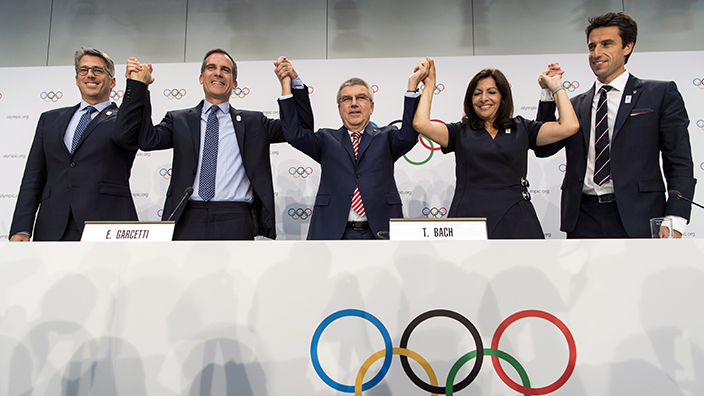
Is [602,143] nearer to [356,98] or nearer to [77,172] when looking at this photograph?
[356,98]

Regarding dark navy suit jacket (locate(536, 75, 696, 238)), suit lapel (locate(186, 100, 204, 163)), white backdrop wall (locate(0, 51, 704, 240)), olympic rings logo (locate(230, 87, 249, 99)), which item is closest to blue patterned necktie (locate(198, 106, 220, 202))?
suit lapel (locate(186, 100, 204, 163))

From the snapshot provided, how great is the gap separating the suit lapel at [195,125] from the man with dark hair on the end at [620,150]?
5.86 feet

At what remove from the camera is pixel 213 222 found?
2.17 meters

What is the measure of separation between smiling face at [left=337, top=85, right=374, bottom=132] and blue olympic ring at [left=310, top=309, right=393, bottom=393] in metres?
1.43

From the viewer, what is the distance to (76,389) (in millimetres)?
1251

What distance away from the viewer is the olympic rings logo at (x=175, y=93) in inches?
138

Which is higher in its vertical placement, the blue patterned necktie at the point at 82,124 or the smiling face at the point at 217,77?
the smiling face at the point at 217,77

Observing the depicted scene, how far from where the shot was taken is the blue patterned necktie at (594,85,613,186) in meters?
2.12

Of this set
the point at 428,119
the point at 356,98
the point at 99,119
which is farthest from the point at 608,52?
the point at 99,119

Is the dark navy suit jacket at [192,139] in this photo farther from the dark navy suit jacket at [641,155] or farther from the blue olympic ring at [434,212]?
the dark navy suit jacket at [641,155]

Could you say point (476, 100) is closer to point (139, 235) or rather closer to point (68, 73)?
point (139, 235)

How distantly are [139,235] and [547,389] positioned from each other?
1.32m

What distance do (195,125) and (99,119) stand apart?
52cm

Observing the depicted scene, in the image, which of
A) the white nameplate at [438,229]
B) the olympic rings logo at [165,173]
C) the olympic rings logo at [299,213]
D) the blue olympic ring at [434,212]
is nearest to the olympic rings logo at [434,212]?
the blue olympic ring at [434,212]
